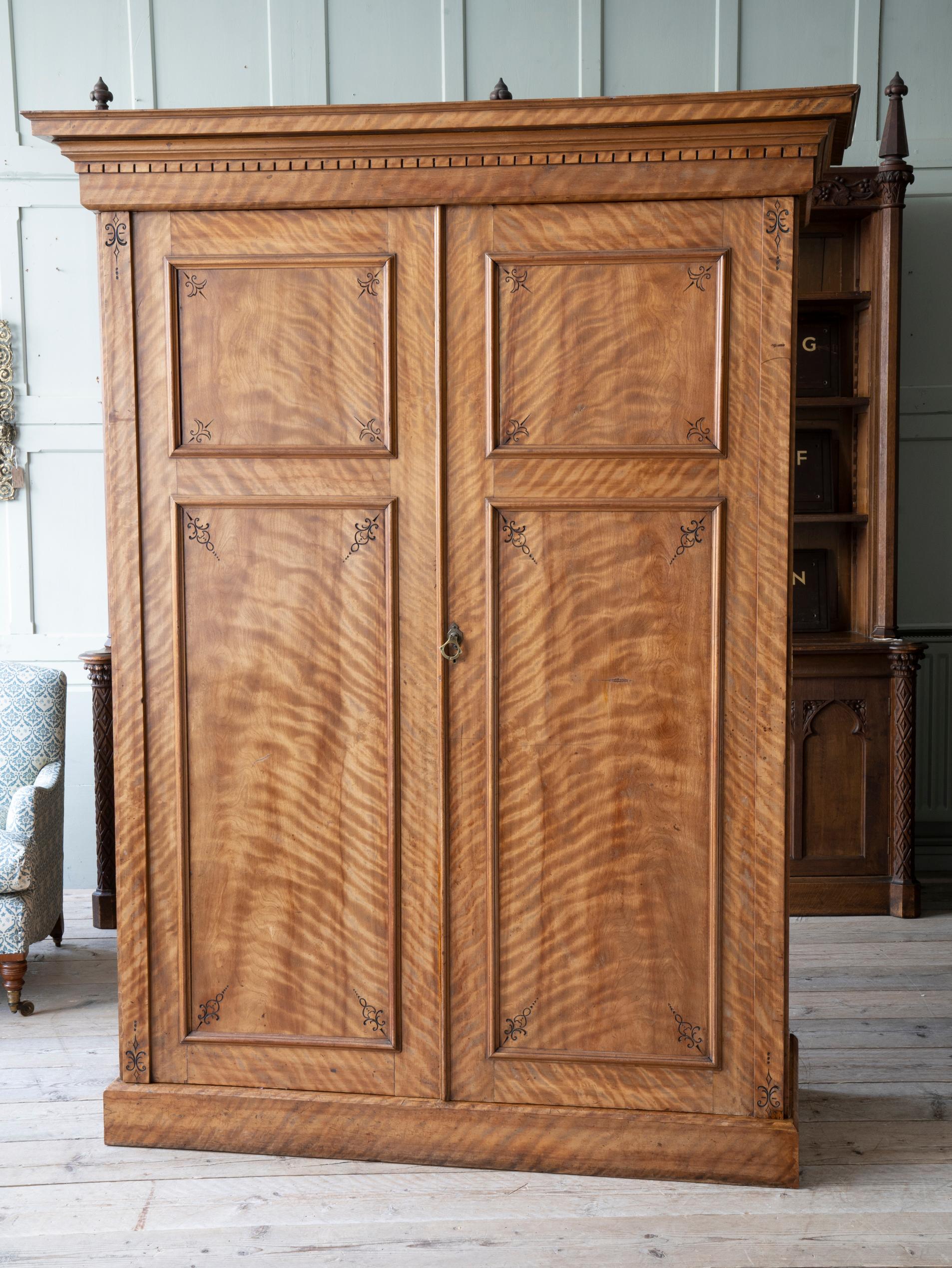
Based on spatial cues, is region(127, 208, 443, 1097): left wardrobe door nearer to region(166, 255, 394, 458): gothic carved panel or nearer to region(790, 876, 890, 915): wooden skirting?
region(166, 255, 394, 458): gothic carved panel

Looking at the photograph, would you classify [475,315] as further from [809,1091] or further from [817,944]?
[817,944]

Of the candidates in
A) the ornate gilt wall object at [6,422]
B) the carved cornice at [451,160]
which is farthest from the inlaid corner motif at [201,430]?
the ornate gilt wall object at [6,422]

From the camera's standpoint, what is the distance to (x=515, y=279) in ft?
7.50

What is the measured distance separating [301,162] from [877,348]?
2.49 m

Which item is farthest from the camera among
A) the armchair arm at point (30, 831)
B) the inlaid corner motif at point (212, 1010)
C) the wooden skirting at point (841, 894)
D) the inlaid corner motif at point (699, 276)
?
the wooden skirting at point (841, 894)

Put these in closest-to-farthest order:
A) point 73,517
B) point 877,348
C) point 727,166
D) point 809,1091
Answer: point 727,166
point 809,1091
point 877,348
point 73,517

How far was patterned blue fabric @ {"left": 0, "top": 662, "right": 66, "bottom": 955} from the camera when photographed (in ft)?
11.1

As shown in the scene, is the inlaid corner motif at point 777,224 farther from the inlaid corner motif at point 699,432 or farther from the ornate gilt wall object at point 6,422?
the ornate gilt wall object at point 6,422

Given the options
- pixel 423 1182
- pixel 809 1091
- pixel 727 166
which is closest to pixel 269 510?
pixel 727 166

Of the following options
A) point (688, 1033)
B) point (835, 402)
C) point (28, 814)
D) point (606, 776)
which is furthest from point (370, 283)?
point (835, 402)

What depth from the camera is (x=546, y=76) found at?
4.16 m

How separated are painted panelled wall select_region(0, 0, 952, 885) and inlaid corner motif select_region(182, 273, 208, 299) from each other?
6.75 feet

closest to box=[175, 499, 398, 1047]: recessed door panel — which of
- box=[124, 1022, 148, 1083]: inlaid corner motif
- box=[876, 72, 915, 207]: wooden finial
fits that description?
box=[124, 1022, 148, 1083]: inlaid corner motif

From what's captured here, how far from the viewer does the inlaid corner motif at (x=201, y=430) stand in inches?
93.8
